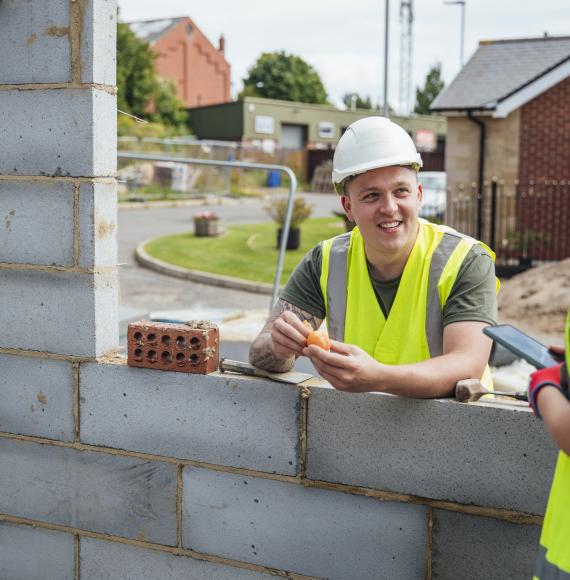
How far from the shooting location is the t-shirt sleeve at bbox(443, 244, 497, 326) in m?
2.90

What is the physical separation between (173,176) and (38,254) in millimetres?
30963

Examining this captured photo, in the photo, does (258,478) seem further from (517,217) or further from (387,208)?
(517,217)

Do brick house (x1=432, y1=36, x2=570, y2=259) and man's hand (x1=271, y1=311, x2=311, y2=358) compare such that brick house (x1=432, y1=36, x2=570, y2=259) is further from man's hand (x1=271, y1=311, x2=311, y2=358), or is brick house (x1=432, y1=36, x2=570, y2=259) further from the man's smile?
man's hand (x1=271, y1=311, x2=311, y2=358)

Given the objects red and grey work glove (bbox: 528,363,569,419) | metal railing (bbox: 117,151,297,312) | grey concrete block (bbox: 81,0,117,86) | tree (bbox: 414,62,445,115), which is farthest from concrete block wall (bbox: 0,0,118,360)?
tree (bbox: 414,62,445,115)

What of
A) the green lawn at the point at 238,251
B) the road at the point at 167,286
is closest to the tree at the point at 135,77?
the road at the point at 167,286

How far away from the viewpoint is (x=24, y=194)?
Result: 342 centimetres

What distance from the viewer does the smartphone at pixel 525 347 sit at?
208 cm

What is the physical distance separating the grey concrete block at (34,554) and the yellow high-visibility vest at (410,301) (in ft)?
4.67

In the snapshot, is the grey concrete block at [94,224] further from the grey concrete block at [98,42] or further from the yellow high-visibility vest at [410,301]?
the yellow high-visibility vest at [410,301]

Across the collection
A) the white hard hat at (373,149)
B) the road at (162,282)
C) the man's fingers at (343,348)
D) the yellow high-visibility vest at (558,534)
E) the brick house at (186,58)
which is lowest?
the road at (162,282)

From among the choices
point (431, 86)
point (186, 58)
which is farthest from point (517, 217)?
point (431, 86)

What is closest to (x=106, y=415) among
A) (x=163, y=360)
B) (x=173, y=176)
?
(x=163, y=360)

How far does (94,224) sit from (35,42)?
0.72 m

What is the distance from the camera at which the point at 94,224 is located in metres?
3.32
